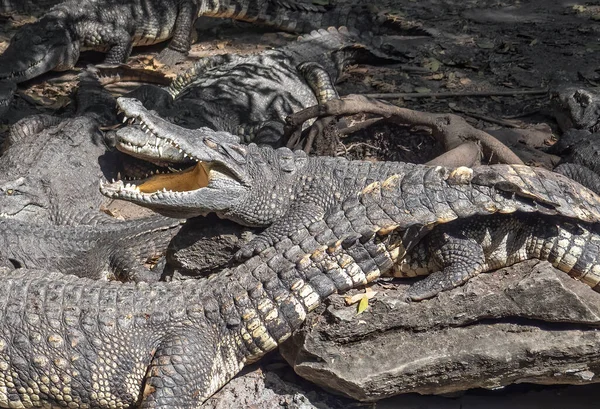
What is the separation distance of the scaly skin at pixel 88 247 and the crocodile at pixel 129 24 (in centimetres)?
325

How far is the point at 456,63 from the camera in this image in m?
7.43

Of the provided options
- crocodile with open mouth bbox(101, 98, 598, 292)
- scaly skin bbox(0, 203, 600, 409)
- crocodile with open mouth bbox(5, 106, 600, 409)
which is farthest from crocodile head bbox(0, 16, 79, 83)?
scaly skin bbox(0, 203, 600, 409)

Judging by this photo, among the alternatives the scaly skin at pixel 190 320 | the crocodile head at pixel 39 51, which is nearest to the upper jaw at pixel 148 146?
the scaly skin at pixel 190 320

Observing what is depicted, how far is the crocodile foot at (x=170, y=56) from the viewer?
8203 millimetres

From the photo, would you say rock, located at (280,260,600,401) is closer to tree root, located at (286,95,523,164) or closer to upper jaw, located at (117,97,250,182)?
upper jaw, located at (117,97,250,182)

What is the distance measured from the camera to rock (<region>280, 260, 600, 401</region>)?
3.46 m

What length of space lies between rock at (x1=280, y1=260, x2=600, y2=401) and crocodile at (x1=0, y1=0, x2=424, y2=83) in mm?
5350

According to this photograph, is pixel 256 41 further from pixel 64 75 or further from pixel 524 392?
pixel 524 392

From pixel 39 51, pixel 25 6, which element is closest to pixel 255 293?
pixel 39 51

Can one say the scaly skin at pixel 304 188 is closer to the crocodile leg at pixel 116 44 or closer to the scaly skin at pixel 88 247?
the scaly skin at pixel 88 247

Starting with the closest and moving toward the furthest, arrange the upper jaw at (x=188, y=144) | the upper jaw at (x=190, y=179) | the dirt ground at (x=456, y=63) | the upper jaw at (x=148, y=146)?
1. the upper jaw at (x=190, y=179)
2. the upper jaw at (x=188, y=144)
3. the upper jaw at (x=148, y=146)
4. the dirt ground at (x=456, y=63)

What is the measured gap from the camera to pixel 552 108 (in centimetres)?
628

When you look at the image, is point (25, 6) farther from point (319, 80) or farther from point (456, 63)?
point (456, 63)

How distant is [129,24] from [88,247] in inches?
170
